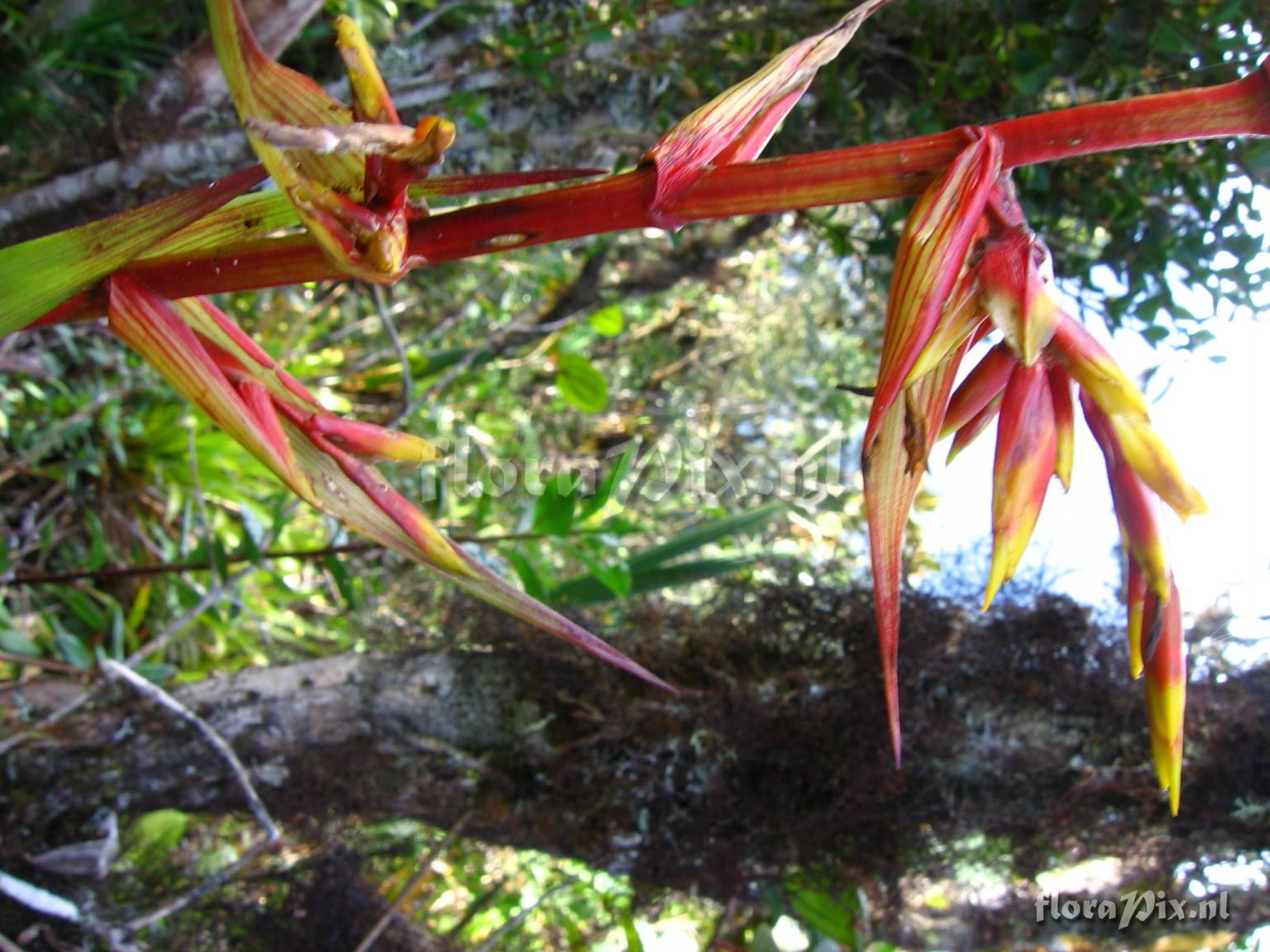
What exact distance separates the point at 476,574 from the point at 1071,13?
885 millimetres

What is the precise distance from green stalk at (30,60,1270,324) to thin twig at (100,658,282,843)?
2.49 feet

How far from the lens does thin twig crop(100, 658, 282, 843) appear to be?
41.1 inches

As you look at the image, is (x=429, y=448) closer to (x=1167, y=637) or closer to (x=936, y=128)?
(x=1167, y=637)

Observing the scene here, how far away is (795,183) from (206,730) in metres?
0.95

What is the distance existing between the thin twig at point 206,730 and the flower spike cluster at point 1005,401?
0.87m

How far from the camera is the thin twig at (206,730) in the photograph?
1043 millimetres

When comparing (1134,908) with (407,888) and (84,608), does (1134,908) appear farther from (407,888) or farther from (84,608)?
(84,608)

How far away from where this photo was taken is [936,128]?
1116 millimetres

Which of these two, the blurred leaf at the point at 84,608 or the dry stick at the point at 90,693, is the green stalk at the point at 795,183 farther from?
the blurred leaf at the point at 84,608

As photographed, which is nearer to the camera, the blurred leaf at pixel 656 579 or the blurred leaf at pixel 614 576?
the blurred leaf at pixel 614 576

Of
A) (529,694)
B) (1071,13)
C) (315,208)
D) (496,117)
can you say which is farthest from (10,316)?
(496,117)

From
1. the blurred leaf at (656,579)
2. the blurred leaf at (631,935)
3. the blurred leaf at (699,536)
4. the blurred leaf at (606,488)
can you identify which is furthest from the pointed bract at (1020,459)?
the blurred leaf at (631,935)

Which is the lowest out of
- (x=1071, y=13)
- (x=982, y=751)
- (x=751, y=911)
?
(x=751, y=911)

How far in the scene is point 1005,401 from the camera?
43cm
